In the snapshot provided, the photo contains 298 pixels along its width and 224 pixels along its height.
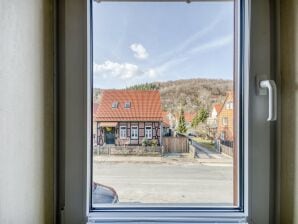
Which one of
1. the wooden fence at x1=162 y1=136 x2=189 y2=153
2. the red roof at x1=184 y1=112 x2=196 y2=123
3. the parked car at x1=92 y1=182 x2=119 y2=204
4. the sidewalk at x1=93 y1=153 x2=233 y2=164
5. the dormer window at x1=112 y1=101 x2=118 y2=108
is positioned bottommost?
the parked car at x1=92 y1=182 x2=119 y2=204

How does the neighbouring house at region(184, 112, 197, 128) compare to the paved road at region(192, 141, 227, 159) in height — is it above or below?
above

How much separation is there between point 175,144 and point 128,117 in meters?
0.15

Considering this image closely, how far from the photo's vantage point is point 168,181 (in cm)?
87

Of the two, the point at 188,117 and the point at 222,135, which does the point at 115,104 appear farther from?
the point at 222,135

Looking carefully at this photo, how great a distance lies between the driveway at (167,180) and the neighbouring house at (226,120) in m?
0.08

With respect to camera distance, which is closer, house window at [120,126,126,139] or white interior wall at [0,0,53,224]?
white interior wall at [0,0,53,224]

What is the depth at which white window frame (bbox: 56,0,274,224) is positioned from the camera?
2.67ft

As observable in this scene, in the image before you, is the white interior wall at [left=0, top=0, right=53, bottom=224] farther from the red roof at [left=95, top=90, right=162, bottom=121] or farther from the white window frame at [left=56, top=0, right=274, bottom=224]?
the red roof at [left=95, top=90, right=162, bottom=121]

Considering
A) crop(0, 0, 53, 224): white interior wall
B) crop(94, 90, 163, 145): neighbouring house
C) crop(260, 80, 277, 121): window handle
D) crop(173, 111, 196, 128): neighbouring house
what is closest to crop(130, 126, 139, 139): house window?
crop(94, 90, 163, 145): neighbouring house

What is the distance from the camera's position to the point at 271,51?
82 cm

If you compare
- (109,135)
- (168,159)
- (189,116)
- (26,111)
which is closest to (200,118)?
(189,116)

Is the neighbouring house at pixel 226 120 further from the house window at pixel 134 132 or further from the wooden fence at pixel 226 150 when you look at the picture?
the house window at pixel 134 132

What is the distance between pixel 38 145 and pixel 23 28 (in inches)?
9.9

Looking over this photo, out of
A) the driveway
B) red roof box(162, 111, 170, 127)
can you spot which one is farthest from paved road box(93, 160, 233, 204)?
red roof box(162, 111, 170, 127)
